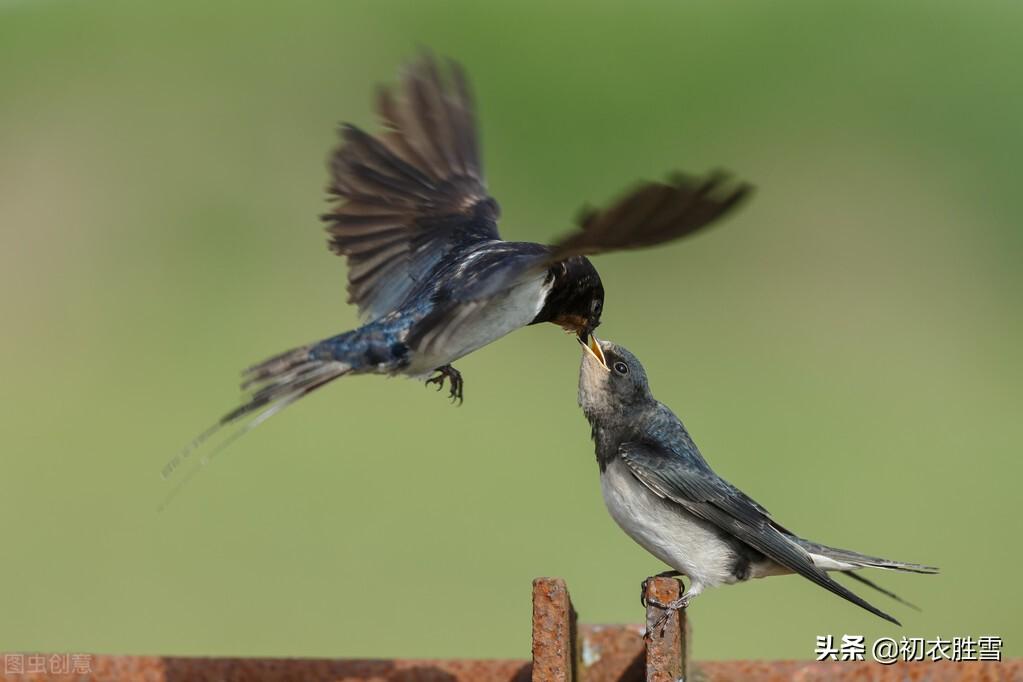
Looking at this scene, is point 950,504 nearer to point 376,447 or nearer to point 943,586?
point 943,586

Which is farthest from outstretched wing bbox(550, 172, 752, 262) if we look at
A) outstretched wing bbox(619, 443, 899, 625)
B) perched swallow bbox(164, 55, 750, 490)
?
Answer: outstretched wing bbox(619, 443, 899, 625)

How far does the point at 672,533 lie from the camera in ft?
12.3

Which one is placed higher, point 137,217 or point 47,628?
point 137,217

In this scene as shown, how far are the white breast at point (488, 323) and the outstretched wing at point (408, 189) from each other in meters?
0.57

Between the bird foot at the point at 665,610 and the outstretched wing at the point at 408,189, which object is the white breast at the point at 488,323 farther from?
the bird foot at the point at 665,610

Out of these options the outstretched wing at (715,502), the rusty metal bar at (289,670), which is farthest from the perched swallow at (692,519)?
the rusty metal bar at (289,670)

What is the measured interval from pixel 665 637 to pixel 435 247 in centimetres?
170

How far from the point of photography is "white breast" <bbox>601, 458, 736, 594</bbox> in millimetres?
3717

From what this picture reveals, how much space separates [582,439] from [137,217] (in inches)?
215

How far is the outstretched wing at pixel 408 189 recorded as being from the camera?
14.9ft

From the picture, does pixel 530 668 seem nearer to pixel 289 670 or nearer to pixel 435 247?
pixel 289 670

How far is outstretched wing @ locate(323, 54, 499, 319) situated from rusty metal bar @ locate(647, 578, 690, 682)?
1403 mm

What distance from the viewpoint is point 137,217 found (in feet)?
45.5

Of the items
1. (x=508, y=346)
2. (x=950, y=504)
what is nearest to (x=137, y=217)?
(x=508, y=346)
